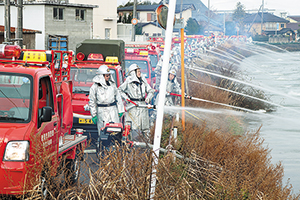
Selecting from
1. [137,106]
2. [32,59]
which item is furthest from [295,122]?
[32,59]

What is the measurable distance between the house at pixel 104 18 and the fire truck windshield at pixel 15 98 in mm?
44214

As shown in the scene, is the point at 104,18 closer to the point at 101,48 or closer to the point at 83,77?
the point at 101,48

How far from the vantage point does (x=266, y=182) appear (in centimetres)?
563

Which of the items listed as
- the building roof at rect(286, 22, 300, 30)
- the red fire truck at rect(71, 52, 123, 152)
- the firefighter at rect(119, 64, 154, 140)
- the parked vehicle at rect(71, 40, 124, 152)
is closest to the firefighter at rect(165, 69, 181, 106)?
the parked vehicle at rect(71, 40, 124, 152)

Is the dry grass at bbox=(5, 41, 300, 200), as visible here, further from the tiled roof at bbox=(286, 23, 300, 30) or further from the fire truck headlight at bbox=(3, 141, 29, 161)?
the tiled roof at bbox=(286, 23, 300, 30)

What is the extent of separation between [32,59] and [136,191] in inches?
110

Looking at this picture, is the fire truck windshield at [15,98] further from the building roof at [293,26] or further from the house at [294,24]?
the building roof at [293,26]

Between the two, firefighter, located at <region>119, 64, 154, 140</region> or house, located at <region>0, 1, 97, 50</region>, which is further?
house, located at <region>0, 1, 97, 50</region>

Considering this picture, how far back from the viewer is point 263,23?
48.3 metres

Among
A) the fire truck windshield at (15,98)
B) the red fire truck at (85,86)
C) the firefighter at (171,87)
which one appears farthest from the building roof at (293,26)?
the fire truck windshield at (15,98)

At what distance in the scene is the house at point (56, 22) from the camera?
37.3 m

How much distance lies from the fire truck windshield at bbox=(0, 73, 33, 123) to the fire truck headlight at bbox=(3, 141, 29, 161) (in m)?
0.39

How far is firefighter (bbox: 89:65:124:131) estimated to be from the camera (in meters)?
8.39

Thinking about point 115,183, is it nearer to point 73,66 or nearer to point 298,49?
point 73,66
